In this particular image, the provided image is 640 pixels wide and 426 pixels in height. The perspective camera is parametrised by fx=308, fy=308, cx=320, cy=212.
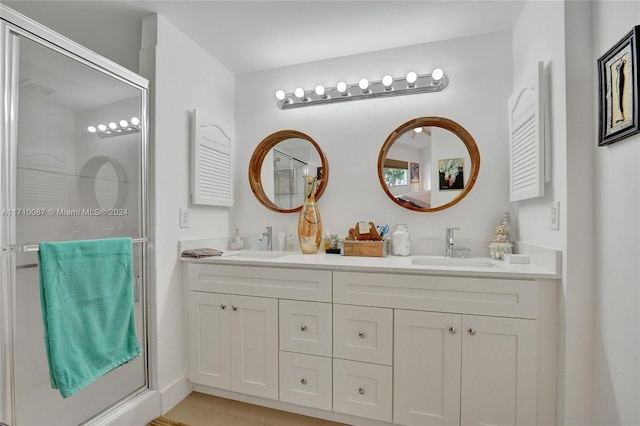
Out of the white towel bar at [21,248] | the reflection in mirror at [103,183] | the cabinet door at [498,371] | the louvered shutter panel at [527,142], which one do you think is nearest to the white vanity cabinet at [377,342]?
the cabinet door at [498,371]

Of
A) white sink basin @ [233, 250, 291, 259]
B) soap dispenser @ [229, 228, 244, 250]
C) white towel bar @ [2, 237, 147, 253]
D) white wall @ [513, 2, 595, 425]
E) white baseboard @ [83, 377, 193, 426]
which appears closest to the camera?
white towel bar @ [2, 237, 147, 253]

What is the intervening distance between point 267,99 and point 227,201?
883mm

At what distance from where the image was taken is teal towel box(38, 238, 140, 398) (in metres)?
1.24

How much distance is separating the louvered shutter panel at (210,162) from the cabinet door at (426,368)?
4.76 ft

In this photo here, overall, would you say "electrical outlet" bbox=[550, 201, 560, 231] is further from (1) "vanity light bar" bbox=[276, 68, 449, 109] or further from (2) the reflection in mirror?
(2) the reflection in mirror

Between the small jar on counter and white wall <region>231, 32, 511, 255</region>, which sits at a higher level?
white wall <region>231, 32, 511, 255</region>

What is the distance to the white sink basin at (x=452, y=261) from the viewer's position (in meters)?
1.84

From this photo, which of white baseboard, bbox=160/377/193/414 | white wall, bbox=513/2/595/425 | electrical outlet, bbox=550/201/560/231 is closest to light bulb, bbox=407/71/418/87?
white wall, bbox=513/2/595/425

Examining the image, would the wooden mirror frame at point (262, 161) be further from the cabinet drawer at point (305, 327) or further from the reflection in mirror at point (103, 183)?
the reflection in mirror at point (103, 183)

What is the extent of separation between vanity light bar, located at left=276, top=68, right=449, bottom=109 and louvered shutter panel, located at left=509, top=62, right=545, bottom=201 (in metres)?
0.50

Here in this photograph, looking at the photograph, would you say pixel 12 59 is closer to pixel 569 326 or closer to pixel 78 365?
pixel 78 365

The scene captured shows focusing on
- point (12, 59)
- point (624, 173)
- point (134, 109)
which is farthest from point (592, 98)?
point (12, 59)

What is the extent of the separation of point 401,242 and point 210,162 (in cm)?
143

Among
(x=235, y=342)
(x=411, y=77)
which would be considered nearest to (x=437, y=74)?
(x=411, y=77)
